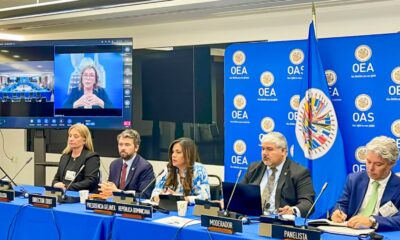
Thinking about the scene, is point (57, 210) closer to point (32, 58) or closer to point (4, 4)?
point (32, 58)

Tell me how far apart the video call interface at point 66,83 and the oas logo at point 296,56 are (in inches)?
72.6

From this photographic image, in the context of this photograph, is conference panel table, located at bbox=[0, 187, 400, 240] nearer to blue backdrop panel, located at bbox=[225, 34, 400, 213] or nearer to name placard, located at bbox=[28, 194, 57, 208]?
name placard, located at bbox=[28, 194, 57, 208]

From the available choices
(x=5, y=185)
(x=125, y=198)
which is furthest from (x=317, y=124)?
(x=5, y=185)

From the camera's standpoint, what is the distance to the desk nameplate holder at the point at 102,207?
3373 millimetres

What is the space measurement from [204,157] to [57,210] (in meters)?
2.83

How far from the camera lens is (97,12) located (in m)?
6.07

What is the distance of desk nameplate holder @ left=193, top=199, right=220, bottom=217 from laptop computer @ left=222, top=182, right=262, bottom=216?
92mm

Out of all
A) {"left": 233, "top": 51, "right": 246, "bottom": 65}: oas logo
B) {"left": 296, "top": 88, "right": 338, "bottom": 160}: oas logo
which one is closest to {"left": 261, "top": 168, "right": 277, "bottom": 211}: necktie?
{"left": 296, "top": 88, "right": 338, "bottom": 160}: oas logo

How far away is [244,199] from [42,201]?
135 centimetres

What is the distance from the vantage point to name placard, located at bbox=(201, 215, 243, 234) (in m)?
2.83

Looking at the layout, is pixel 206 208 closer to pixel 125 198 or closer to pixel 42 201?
pixel 125 198

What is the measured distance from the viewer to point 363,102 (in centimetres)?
444

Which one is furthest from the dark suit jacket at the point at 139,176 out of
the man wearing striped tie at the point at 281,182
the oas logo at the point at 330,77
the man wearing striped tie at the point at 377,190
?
the man wearing striped tie at the point at 377,190

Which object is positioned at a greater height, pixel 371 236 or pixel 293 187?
pixel 293 187
